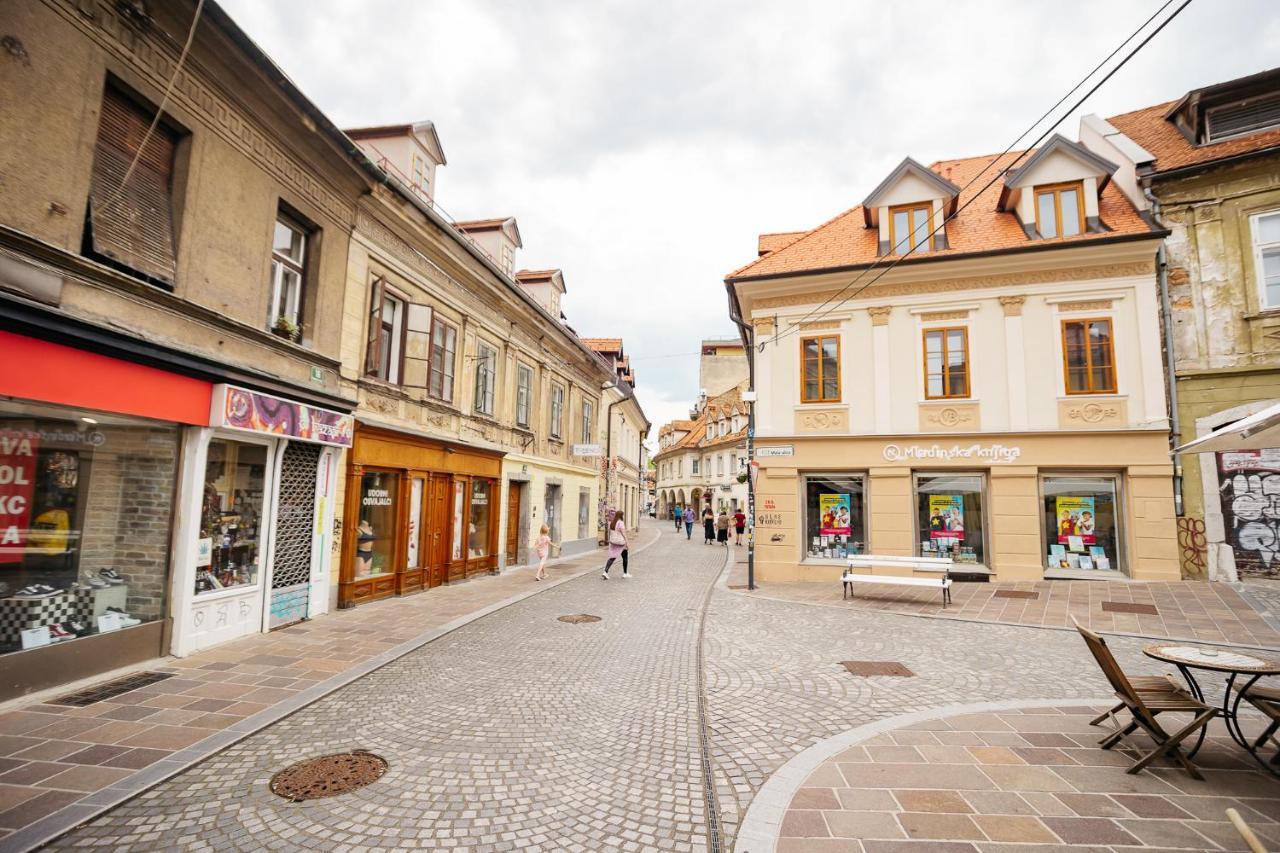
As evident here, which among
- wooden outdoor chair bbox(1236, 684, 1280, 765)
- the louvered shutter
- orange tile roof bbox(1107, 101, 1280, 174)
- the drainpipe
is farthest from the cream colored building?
the louvered shutter

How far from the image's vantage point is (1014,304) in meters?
14.4

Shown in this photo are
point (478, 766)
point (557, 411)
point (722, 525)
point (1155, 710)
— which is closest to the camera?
point (1155, 710)

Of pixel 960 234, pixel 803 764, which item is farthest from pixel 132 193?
pixel 960 234

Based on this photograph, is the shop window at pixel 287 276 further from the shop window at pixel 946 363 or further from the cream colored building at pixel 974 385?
the shop window at pixel 946 363

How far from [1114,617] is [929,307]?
25.4 feet

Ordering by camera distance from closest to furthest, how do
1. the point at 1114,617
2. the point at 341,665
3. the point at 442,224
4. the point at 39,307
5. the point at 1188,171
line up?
the point at 39,307 → the point at 341,665 → the point at 1114,617 → the point at 442,224 → the point at 1188,171

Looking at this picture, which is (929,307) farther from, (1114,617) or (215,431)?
(215,431)

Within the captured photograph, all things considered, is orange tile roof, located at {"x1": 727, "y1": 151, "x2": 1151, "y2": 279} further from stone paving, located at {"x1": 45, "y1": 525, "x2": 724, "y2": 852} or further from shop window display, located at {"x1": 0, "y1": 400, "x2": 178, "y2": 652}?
shop window display, located at {"x1": 0, "y1": 400, "x2": 178, "y2": 652}

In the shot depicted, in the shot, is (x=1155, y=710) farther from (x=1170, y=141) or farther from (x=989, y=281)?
(x=1170, y=141)

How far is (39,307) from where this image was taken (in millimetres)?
5426

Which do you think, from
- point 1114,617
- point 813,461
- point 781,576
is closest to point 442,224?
point 813,461

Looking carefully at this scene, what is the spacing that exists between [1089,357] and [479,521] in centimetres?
1515

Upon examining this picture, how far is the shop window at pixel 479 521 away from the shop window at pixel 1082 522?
13558mm

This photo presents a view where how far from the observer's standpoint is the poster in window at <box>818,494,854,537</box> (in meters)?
15.2
